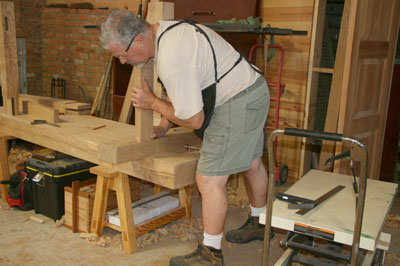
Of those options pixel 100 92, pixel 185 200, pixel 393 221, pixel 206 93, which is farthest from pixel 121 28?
pixel 100 92

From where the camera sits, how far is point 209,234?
98.8 inches

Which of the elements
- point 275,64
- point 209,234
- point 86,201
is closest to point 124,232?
point 86,201

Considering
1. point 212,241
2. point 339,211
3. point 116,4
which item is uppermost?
point 116,4

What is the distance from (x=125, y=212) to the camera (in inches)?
113

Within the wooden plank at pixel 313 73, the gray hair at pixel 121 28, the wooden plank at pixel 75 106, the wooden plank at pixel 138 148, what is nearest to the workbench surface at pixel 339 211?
the wooden plank at pixel 138 148

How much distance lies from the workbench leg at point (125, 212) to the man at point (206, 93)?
41 centimetres

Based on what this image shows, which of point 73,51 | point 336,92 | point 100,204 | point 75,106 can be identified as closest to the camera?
point 100,204

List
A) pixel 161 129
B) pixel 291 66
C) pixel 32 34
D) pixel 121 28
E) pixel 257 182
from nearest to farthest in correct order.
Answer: pixel 121 28 < pixel 161 129 < pixel 257 182 < pixel 291 66 < pixel 32 34

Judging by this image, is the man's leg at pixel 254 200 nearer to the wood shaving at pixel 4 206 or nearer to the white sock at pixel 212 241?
the white sock at pixel 212 241

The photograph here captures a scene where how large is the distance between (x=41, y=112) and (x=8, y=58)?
19.3 inches

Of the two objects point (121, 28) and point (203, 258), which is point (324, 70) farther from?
point (121, 28)

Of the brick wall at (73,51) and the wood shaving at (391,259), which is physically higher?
the brick wall at (73,51)

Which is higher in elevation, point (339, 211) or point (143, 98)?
point (143, 98)

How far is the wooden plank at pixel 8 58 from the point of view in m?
3.24
